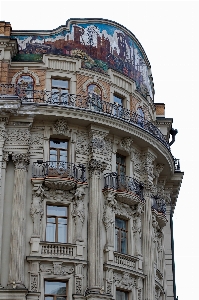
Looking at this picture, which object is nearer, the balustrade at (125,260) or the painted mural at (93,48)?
the balustrade at (125,260)

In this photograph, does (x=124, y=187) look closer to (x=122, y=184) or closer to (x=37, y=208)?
(x=122, y=184)

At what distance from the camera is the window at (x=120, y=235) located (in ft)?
118

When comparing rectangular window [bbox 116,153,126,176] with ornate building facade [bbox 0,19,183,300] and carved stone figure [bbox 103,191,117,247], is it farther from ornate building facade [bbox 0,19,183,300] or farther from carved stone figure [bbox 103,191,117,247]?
carved stone figure [bbox 103,191,117,247]

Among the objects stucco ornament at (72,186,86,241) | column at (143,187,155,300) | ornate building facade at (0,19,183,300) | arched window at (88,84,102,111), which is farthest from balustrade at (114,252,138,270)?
arched window at (88,84,102,111)

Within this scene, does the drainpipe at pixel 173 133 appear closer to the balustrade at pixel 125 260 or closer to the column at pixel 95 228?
the column at pixel 95 228

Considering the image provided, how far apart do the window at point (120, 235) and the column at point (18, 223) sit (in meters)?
4.97

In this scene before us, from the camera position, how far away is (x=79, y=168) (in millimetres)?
35750

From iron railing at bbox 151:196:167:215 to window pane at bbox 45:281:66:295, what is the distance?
7.71 metres

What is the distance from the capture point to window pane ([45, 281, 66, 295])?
1307 inches

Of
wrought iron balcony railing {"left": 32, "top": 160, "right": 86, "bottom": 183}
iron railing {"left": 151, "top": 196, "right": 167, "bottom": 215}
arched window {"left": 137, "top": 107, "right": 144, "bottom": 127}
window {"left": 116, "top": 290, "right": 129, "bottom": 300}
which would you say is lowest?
window {"left": 116, "top": 290, "right": 129, "bottom": 300}

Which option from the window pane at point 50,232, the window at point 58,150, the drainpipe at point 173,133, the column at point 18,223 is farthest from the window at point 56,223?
the drainpipe at point 173,133

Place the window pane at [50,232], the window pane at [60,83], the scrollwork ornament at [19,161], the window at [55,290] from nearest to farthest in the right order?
the window at [55,290] < the window pane at [50,232] < the scrollwork ornament at [19,161] < the window pane at [60,83]

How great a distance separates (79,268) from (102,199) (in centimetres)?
386

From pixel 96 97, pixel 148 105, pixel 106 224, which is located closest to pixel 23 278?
pixel 106 224
